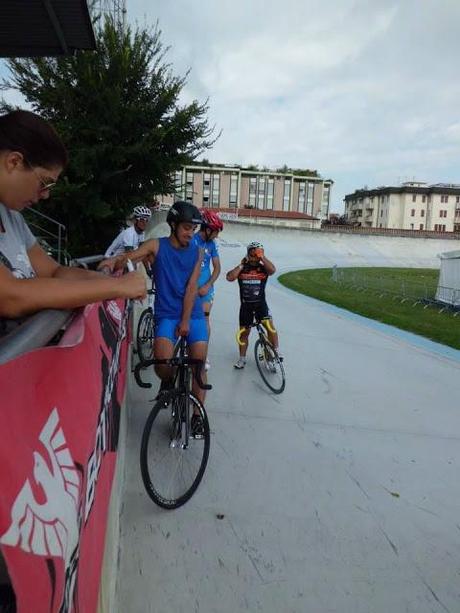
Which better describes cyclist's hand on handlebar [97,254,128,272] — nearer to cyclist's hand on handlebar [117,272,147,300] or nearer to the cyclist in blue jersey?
the cyclist in blue jersey

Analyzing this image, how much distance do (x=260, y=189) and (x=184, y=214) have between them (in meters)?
127

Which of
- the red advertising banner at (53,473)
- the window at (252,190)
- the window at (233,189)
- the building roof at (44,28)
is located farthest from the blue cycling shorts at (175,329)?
the window at (252,190)

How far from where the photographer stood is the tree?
14.1 meters

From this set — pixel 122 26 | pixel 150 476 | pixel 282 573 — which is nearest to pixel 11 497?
pixel 282 573

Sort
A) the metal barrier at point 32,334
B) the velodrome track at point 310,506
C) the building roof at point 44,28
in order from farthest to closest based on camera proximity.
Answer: the building roof at point 44,28 → the velodrome track at point 310,506 → the metal barrier at point 32,334

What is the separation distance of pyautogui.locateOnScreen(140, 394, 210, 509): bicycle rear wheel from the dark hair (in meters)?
2.17

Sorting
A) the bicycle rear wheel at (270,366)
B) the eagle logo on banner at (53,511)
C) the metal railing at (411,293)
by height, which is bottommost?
the metal railing at (411,293)

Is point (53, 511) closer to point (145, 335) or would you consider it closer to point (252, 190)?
point (145, 335)

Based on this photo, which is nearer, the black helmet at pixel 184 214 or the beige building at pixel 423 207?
the black helmet at pixel 184 214

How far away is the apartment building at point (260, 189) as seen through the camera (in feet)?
403

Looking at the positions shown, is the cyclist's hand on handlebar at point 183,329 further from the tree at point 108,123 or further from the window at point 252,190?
the window at point 252,190

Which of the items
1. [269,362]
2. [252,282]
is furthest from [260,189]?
[269,362]

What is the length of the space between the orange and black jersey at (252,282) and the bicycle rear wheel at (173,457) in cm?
324

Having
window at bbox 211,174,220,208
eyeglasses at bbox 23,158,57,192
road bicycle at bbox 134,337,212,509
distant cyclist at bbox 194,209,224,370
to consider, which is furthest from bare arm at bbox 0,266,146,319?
window at bbox 211,174,220,208
